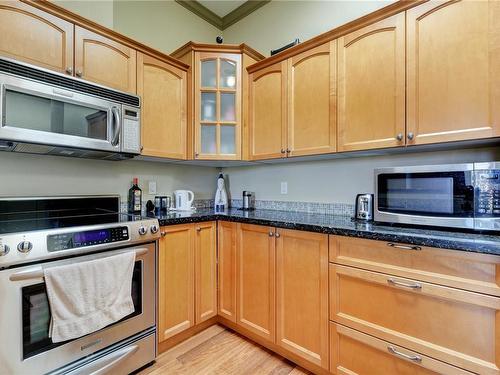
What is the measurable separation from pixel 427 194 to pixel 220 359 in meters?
1.65

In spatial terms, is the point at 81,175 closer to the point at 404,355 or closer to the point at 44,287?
the point at 44,287

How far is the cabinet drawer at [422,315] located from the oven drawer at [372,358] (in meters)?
0.03

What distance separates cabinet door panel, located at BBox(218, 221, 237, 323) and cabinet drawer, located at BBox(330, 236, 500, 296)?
805mm

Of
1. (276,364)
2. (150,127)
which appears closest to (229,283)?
(276,364)

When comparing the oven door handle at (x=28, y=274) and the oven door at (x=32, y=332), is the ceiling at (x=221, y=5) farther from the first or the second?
the oven door handle at (x=28, y=274)

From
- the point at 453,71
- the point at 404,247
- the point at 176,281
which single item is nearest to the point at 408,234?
the point at 404,247

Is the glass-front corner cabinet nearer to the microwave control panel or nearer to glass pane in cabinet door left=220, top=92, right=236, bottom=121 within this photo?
glass pane in cabinet door left=220, top=92, right=236, bottom=121

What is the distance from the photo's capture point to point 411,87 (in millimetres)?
1401

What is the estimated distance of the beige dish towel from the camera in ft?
3.89

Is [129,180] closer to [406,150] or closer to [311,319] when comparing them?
[311,319]

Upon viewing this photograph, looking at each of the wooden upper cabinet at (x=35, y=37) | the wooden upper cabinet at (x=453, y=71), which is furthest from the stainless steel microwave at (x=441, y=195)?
the wooden upper cabinet at (x=35, y=37)

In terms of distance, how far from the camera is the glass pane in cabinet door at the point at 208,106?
2.16 metres

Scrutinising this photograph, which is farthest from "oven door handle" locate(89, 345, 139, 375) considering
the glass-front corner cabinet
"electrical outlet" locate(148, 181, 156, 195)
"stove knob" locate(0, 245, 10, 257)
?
the glass-front corner cabinet

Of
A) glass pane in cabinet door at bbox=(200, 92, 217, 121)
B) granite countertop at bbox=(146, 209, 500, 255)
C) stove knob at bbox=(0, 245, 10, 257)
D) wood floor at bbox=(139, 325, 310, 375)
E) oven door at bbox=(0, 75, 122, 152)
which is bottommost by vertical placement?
wood floor at bbox=(139, 325, 310, 375)
